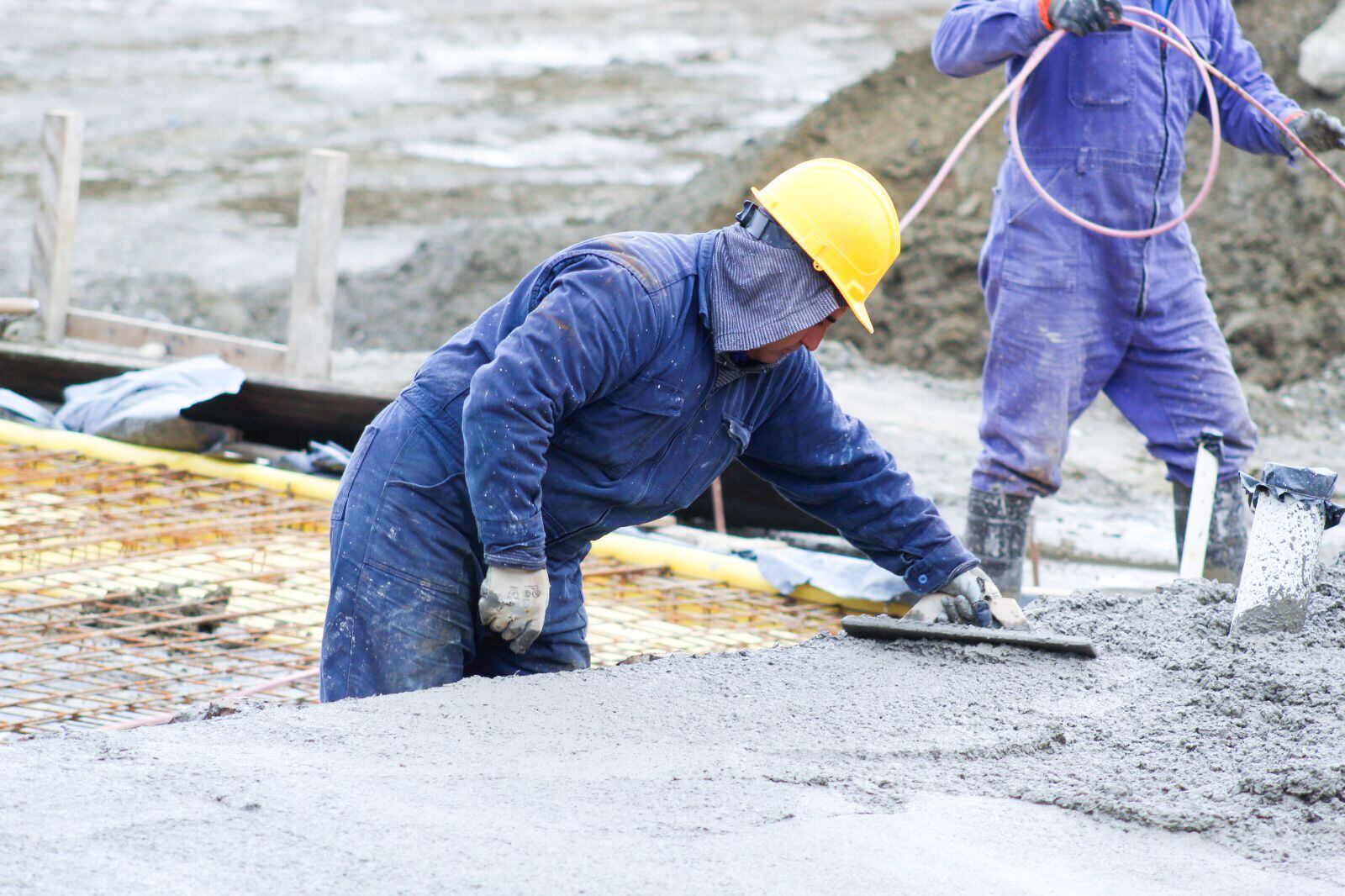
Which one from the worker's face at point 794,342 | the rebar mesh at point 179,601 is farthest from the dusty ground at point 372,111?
the worker's face at point 794,342

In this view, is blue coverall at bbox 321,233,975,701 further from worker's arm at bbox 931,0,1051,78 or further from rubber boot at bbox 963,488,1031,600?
worker's arm at bbox 931,0,1051,78

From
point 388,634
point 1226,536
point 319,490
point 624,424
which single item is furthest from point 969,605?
point 319,490

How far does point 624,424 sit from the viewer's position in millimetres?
3111

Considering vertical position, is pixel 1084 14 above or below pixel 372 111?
below

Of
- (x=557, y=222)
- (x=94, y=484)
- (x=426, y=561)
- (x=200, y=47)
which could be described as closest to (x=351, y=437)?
(x=94, y=484)

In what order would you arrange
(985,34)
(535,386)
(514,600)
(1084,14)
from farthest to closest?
(985,34), (1084,14), (514,600), (535,386)

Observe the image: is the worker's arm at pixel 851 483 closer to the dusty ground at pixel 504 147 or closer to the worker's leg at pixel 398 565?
the worker's leg at pixel 398 565

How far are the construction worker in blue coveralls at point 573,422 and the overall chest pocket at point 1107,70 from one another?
1.56 metres

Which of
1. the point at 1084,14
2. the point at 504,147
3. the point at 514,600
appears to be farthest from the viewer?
the point at 504,147

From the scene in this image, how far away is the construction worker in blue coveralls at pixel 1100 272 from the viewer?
14.6 feet

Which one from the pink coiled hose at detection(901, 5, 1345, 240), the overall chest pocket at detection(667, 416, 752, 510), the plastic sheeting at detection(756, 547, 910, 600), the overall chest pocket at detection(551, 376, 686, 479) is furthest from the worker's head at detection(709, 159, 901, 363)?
the plastic sheeting at detection(756, 547, 910, 600)

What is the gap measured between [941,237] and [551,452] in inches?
259

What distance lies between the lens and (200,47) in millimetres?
18094

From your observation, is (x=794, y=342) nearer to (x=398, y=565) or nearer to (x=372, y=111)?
(x=398, y=565)
